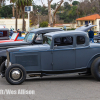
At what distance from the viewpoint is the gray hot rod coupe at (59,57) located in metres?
7.48

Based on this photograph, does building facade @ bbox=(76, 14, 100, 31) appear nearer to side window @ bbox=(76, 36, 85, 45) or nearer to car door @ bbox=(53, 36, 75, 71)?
side window @ bbox=(76, 36, 85, 45)

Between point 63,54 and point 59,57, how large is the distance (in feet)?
0.52

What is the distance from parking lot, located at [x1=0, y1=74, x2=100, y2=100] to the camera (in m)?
5.84

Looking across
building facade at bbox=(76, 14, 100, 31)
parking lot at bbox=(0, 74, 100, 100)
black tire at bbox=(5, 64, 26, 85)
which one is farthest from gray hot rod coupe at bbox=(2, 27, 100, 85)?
building facade at bbox=(76, 14, 100, 31)

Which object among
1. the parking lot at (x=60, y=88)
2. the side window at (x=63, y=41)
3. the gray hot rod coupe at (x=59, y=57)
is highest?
the side window at (x=63, y=41)

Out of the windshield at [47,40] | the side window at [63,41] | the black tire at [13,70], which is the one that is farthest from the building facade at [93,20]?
the black tire at [13,70]

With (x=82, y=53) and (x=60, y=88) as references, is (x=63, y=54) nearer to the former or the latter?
(x=82, y=53)

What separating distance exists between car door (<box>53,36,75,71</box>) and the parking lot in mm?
497

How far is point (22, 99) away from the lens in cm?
568

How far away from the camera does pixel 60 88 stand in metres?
6.80

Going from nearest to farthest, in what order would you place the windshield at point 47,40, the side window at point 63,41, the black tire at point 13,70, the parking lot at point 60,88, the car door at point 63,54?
the parking lot at point 60,88 → the black tire at point 13,70 → the car door at point 63,54 → the side window at point 63,41 → the windshield at point 47,40

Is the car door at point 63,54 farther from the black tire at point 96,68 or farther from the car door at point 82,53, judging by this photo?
the black tire at point 96,68

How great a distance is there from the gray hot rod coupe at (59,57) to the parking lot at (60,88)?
0.32 metres

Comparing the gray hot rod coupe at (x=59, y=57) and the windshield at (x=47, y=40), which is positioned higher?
the windshield at (x=47, y=40)
